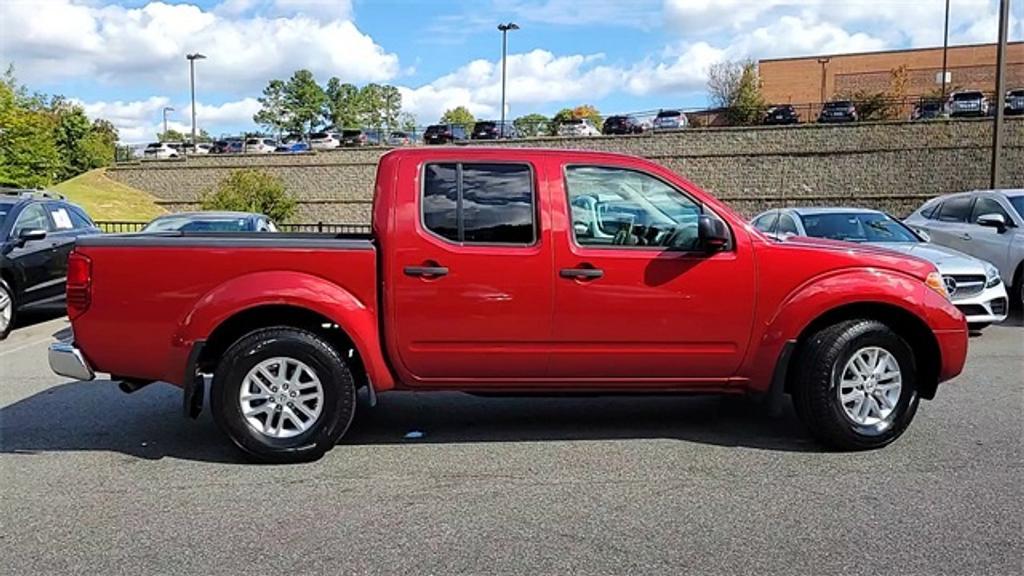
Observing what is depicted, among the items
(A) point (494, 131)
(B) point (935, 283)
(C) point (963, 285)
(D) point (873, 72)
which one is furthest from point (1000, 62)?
(D) point (873, 72)

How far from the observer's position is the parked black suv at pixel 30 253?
10.3 meters

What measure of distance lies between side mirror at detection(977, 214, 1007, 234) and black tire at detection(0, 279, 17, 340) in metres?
13.0

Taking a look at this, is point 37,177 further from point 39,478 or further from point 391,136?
point 39,478

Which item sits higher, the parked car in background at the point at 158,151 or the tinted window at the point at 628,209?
the parked car in background at the point at 158,151

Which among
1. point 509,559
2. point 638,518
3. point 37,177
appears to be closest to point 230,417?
point 509,559

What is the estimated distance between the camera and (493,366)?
518 cm

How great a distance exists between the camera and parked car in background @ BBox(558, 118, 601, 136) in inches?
1945

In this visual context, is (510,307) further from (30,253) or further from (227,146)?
(227,146)

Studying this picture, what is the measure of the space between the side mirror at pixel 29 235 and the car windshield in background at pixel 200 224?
156cm

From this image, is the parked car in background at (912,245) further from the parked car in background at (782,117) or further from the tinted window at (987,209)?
the parked car in background at (782,117)

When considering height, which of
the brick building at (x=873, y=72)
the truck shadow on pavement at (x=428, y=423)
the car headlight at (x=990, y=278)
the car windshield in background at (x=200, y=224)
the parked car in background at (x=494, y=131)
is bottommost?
the truck shadow on pavement at (x=428, y=423)

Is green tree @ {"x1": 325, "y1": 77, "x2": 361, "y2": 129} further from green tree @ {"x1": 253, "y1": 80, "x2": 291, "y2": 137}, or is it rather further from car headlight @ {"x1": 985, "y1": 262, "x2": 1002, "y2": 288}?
car headlight @ {"x1": 985, "y1": 262, "x2": 1002, "y2": 288}

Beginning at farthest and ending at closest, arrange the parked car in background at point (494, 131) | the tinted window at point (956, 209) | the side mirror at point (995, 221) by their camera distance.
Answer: the parked car in background at point (494, 131) → the tinted window at point (956, 209) → the side mirror at point (995, 221)

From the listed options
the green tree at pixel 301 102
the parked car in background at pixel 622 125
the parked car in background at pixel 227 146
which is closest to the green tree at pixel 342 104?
the green tree at pixel 301 102
